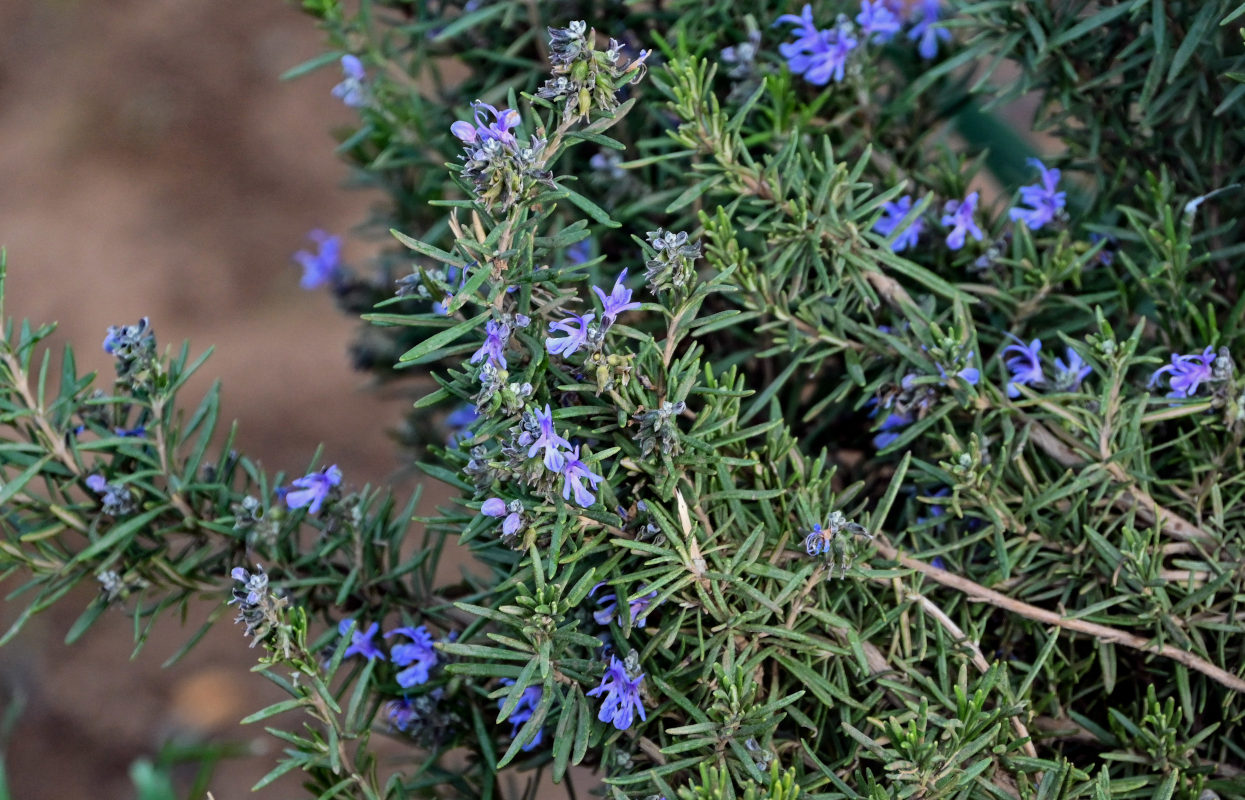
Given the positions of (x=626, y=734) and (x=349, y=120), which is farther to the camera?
(x=349, y=120)

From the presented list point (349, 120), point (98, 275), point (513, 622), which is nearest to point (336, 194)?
point (349, 120)

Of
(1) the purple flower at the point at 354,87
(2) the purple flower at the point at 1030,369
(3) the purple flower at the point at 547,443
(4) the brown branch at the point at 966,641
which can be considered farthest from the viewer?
(1) the purple flower at the point at 354,87

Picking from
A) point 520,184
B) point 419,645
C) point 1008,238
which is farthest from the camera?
point 1008,238

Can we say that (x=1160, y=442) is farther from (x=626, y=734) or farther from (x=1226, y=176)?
(x=626, y=734)

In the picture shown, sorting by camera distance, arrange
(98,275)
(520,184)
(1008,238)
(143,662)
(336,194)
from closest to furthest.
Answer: (520,184) → (1008,238) → (143,662) → (98,275) → (336,194)

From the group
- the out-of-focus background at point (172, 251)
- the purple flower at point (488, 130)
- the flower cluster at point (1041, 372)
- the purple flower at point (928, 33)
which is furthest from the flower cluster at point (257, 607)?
the out-of-focus background at point (172, 251)

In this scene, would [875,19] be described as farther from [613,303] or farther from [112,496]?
[112,496]

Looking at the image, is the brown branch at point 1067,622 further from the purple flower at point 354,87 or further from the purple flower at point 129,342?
the purple flower at point 354,87

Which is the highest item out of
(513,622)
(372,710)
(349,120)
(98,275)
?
(513,622)
